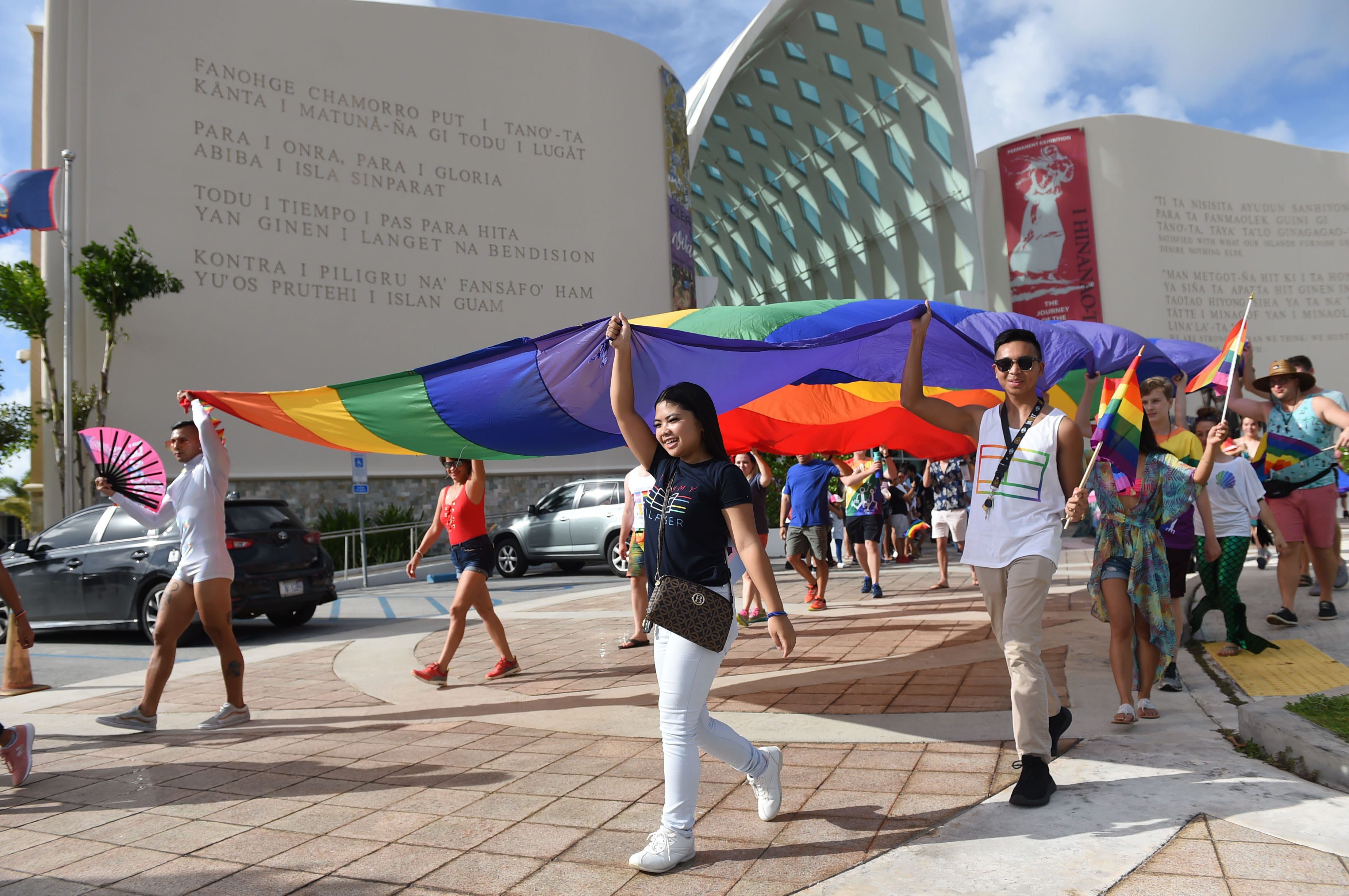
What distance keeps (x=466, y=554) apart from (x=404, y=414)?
1414 mm

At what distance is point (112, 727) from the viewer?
17.5 feet

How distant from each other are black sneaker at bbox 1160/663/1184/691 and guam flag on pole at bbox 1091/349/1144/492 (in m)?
1.37

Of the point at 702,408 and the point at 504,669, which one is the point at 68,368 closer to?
the point at 504,669

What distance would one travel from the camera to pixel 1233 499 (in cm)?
617

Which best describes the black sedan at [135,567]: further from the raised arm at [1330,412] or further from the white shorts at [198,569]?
the raised arm at [1330,412]

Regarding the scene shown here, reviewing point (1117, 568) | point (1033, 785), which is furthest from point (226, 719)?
point (1117, 568)

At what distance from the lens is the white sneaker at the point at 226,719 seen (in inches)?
214

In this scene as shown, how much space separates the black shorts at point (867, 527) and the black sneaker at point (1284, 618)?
405 centimetres

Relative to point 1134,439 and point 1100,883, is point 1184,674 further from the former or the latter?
point 1100,883

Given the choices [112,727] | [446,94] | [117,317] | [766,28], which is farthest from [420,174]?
[112,727]

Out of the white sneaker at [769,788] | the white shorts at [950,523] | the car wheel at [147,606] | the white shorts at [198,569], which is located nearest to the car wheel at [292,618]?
the car wheel at [147,606]

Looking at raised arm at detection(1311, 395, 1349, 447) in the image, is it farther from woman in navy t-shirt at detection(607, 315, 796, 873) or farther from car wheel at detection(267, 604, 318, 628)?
car wheel at detection(267, 604, 318, 628)

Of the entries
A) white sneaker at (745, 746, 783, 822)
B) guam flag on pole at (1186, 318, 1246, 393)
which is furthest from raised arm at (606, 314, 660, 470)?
guam flag on pole at (1186, 318, 1246, 393)

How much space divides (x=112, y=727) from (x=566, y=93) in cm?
2387
